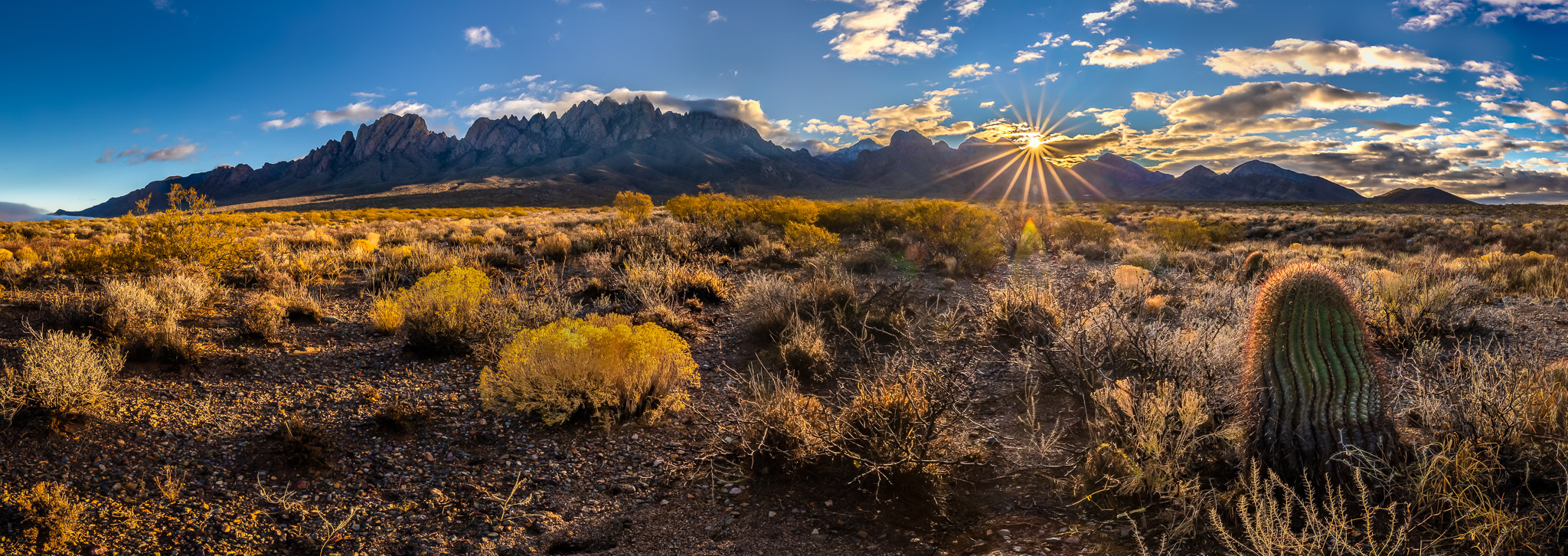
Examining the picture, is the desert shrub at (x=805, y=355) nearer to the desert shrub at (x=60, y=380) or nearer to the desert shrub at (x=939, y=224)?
the desert shrub at (x=60, y=380)

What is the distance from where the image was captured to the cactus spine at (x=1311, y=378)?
10.9 ft

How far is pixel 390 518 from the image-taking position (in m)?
3.54

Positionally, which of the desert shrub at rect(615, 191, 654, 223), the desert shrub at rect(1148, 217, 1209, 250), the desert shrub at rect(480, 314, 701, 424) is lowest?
the desert shrub at rect(480, 314, 701, 424)

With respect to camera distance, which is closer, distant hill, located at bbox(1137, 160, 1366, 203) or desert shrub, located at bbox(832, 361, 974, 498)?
desert shrub, located at bbox(832, 361, 974, 498)

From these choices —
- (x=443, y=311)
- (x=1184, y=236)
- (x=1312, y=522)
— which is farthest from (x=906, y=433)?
(x=1184, y=236)

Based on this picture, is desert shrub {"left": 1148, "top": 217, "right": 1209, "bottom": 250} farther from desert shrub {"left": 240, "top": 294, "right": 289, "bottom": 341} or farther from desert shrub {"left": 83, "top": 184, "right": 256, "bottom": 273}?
desert shrub {"left": 83, "top": 184, "right": 256, "bottom": 273}

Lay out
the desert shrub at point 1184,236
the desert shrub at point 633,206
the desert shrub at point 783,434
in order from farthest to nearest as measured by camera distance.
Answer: the desert shrub at point 633,206 → the desert shrub at point 1184,236 → the desert shrub at point 783,434

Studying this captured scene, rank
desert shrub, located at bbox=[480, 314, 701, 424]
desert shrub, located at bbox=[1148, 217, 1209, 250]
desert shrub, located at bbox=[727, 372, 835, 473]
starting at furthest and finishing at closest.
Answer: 1. desert shrub, located at bbox=[1148, 217, 1209, 250]
2. desert shrub, located at bbox=[480, 314, 701, 424]
3. desert shrub, located at bbox=[727, 372, 835, 473]

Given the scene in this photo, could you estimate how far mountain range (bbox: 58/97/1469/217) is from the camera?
4109 inches

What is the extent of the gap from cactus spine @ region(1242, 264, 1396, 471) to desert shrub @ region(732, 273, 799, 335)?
4390mm

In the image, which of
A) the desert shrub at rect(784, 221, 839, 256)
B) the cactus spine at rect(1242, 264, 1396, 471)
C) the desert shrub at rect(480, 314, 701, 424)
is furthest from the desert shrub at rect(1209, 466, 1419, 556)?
the desert shrub at rect(784, 221, 839, 256)

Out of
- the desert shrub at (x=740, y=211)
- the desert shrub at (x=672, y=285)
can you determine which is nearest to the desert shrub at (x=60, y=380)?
the desert shrub at (x=672, y=285)

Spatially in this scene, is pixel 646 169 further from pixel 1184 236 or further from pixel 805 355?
pixel 805 355

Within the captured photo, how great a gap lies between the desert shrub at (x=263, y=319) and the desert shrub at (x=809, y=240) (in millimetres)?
8796
